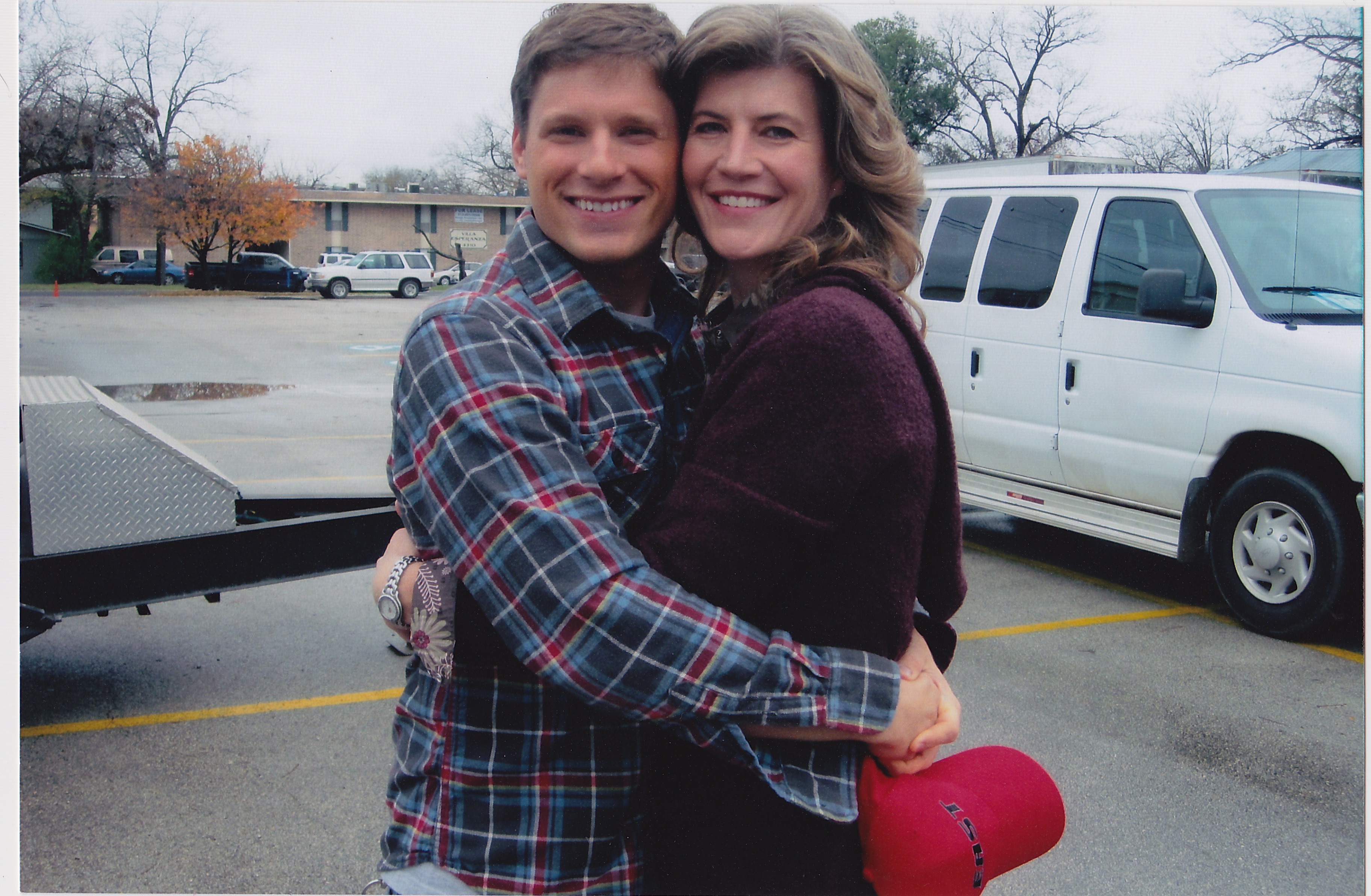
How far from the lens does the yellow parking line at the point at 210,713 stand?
12.7ft

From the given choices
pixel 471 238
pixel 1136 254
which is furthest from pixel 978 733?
pixel 471 238

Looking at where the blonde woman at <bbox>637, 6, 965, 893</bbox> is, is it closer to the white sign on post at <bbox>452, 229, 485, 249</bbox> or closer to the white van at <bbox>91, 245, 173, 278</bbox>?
the white van at <bbox>91, 245, 173, 278</bbox>

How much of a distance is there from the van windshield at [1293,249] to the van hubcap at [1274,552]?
94 centimetres

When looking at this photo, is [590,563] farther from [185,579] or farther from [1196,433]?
[1196,433]

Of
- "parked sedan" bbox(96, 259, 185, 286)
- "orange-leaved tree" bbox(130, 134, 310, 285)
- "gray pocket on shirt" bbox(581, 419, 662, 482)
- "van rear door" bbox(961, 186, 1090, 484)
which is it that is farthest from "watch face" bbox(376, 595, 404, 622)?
"parked sedan" bbox(96, 259, 185, 286)

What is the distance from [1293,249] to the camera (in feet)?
16.8

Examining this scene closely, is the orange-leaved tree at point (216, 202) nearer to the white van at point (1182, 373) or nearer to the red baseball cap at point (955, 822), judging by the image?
the white van at point (1182, 373)

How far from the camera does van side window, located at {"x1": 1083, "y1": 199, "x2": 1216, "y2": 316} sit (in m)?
5.26

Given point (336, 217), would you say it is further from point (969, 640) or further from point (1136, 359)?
point (969, 640)

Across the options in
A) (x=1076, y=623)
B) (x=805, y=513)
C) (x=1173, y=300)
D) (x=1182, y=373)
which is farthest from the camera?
(x=1076, y=623)

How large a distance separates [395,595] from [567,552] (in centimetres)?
37

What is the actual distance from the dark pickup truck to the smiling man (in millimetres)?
25579

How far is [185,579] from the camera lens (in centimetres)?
375

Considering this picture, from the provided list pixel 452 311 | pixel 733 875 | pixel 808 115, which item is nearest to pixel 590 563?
pixel 452 311
